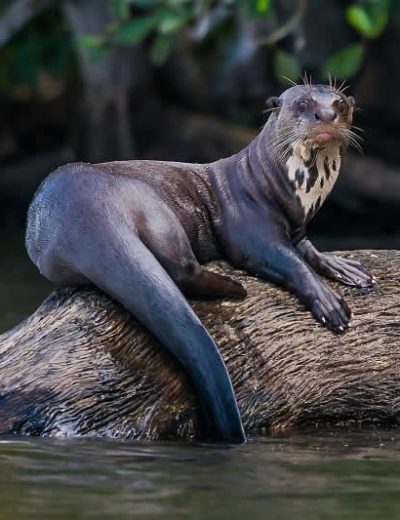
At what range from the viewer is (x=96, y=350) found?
16.1ft

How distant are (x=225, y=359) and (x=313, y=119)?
0.89m

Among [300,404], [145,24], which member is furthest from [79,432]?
[145,24]

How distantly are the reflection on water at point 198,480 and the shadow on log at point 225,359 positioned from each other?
0.48 ft

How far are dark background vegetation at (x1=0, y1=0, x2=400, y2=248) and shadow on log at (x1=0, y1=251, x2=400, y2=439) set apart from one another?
4953 mm

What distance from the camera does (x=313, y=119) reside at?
5312 mm

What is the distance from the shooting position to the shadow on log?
4805 mm

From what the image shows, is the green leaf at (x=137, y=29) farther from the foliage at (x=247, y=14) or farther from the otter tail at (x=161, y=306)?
the otter tail at (x=161, y=306)

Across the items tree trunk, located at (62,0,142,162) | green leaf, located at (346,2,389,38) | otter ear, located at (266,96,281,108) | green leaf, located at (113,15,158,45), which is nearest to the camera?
otter ear, located at (266,96,281,108)

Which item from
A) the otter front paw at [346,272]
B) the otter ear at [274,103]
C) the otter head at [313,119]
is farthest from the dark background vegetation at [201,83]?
the otter front paw at [346,272]

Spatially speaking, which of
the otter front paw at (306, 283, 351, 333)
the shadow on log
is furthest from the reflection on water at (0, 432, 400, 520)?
the otter front paw at (306, 283, 351, 333)

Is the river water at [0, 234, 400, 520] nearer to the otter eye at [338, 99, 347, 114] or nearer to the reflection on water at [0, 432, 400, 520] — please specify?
the reflection on water at [0, 432, 400, 520]

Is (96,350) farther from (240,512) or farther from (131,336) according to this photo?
(240,512)

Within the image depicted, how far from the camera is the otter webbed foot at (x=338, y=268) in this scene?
5438 millimetres

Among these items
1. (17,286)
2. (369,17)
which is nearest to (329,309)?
(17,286)
